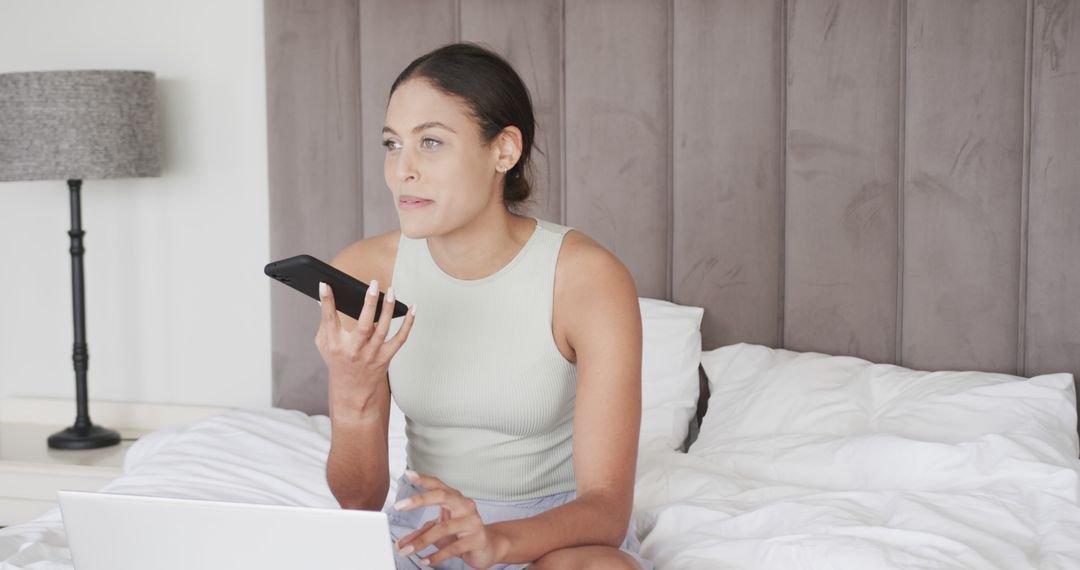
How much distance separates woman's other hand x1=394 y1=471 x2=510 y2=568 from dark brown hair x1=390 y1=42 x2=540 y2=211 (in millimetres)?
486

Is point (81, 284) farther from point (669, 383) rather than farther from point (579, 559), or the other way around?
point (579, 559)

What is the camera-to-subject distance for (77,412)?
8.71 feet

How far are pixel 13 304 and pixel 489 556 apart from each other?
2.29 m

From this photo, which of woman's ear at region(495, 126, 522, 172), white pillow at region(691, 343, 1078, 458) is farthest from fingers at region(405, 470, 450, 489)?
white pillow at region(691, 343, 1078, 458)

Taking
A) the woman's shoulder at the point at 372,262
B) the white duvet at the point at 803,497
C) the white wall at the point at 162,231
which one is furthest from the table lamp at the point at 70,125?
the woman's shoulder at the point at 372,262

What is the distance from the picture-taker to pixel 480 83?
4.46ft

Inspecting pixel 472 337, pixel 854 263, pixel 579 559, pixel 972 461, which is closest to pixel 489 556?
pixel 579 559

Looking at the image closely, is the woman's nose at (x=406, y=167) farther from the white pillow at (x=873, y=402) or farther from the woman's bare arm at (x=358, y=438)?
the white pillow at (x=873, y=402)

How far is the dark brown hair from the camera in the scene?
1352 millimetres

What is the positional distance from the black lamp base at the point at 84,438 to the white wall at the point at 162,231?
0.21 m

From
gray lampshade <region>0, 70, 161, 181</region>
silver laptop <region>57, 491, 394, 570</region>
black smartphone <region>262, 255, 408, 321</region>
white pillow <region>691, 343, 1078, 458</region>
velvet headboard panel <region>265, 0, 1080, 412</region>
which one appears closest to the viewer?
silver laptop <region>57, 491, 394, 570</region>

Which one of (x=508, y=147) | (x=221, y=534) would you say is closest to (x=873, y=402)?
(x=508, y=147)

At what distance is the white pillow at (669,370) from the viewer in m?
2.13

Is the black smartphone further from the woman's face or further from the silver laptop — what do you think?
the silver laptop
